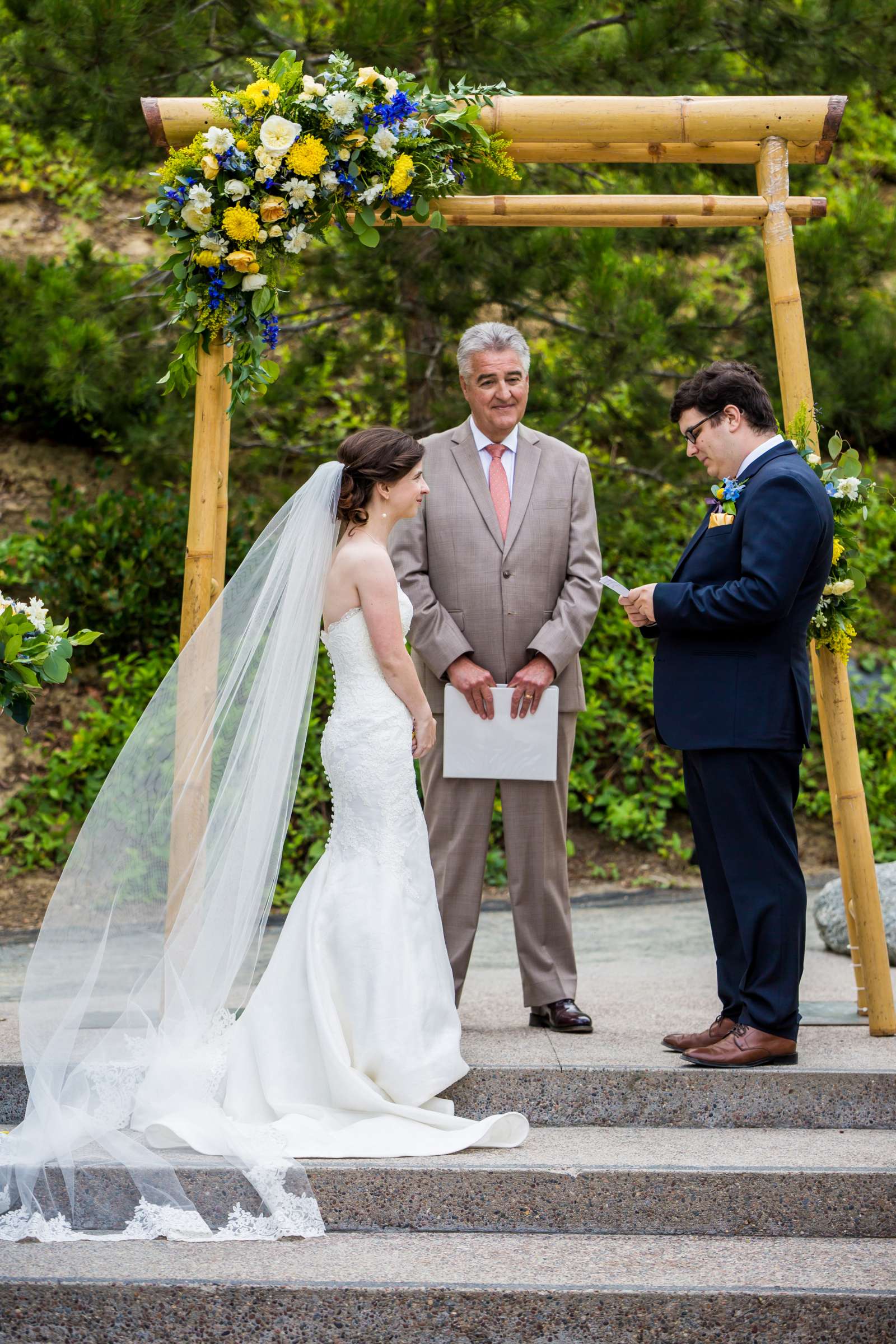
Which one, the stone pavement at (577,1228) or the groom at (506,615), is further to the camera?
the groom at (506,615)

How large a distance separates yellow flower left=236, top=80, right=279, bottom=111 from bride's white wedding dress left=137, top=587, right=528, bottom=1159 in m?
1.45

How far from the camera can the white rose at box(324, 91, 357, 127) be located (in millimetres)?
3717

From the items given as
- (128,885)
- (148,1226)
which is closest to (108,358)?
(128,885)

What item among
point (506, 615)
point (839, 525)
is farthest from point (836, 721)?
point (506, 615)

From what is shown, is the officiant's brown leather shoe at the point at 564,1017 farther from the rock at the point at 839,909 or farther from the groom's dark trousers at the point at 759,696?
the rock at the point at 839,909

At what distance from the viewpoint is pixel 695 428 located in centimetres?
387

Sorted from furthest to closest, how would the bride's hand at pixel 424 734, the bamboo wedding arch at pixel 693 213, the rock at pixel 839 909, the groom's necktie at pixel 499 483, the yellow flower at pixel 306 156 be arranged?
1. the rock at pixel 839 909
2. the groom's necktie at pixel 499 483
3. the bamboo wedding arch at pixel 693 213
4. the bride's hand at pixel 424 734
5. the yellow flower at pixel 306 156

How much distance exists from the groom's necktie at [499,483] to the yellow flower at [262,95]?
4.00ft

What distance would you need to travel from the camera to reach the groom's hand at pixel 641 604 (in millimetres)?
3832

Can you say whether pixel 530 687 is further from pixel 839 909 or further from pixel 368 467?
pixel 839 909

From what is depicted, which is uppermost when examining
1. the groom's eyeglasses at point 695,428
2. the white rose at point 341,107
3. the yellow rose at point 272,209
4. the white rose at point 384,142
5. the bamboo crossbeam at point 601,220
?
the white rose at point 341,107

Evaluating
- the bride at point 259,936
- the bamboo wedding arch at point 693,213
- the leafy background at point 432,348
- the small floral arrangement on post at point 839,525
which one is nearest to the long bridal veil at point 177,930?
the bride at point 259,936

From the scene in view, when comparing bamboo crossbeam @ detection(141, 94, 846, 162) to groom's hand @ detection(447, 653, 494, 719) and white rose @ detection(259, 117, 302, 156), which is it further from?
groom's hand @ detection(447, 653, 494, 719)

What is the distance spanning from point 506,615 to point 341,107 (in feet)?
5.10
